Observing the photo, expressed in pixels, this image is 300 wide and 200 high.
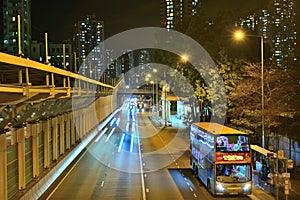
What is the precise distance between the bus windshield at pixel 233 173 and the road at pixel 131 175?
1.41 metres

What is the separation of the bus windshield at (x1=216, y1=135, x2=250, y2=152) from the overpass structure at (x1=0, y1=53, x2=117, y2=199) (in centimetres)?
811

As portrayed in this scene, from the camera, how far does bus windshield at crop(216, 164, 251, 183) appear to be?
69.4ft

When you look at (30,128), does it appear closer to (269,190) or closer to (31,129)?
(31,129)

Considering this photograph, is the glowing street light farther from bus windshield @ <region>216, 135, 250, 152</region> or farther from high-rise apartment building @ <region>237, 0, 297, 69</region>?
bus windshield @ <region>216, 135, 250, 152</region>

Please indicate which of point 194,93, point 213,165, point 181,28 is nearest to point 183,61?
point 194,93

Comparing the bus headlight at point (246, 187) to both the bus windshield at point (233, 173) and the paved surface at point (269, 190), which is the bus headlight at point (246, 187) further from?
the paved surface at point (269, 190)

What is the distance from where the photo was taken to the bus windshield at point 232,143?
2106 cm

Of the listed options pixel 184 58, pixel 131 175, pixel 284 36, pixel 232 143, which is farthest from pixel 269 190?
pixel 284 36

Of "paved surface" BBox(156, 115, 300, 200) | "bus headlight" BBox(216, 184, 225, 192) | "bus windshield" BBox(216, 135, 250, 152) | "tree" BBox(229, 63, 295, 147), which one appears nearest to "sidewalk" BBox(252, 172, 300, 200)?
"paved surface" BBox(156, 115, 300, 200)

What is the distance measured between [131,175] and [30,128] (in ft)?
25.9

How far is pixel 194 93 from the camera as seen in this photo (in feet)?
133

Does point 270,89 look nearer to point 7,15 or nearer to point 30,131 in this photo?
point 30,131

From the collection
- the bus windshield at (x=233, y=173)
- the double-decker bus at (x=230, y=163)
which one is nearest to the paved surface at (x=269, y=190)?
the double-decker bus at (x=230, y=163)

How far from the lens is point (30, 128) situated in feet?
73.6
